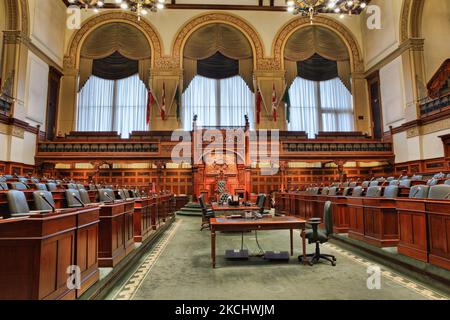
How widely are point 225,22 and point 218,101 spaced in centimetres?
421

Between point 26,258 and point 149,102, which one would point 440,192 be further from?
point 149,102

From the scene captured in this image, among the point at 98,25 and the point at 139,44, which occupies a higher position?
the point at 98,25

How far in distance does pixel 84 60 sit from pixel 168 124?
544cm

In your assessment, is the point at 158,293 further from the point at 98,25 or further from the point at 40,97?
the point at 98,25

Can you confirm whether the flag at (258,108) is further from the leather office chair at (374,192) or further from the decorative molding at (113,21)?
the leather office chair at (374,192)

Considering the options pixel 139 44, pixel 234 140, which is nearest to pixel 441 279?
pixel 234 140

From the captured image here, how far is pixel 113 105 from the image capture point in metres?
15.2

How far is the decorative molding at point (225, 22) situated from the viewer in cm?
1505

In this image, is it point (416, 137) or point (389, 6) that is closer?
point (416, 137)

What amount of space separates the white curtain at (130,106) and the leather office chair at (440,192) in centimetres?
1342

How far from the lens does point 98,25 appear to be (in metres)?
14.9

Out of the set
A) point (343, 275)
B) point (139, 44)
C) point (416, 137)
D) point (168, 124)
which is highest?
point (139, 44)

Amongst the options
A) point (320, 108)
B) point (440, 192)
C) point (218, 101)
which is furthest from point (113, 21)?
point (440, 192)
